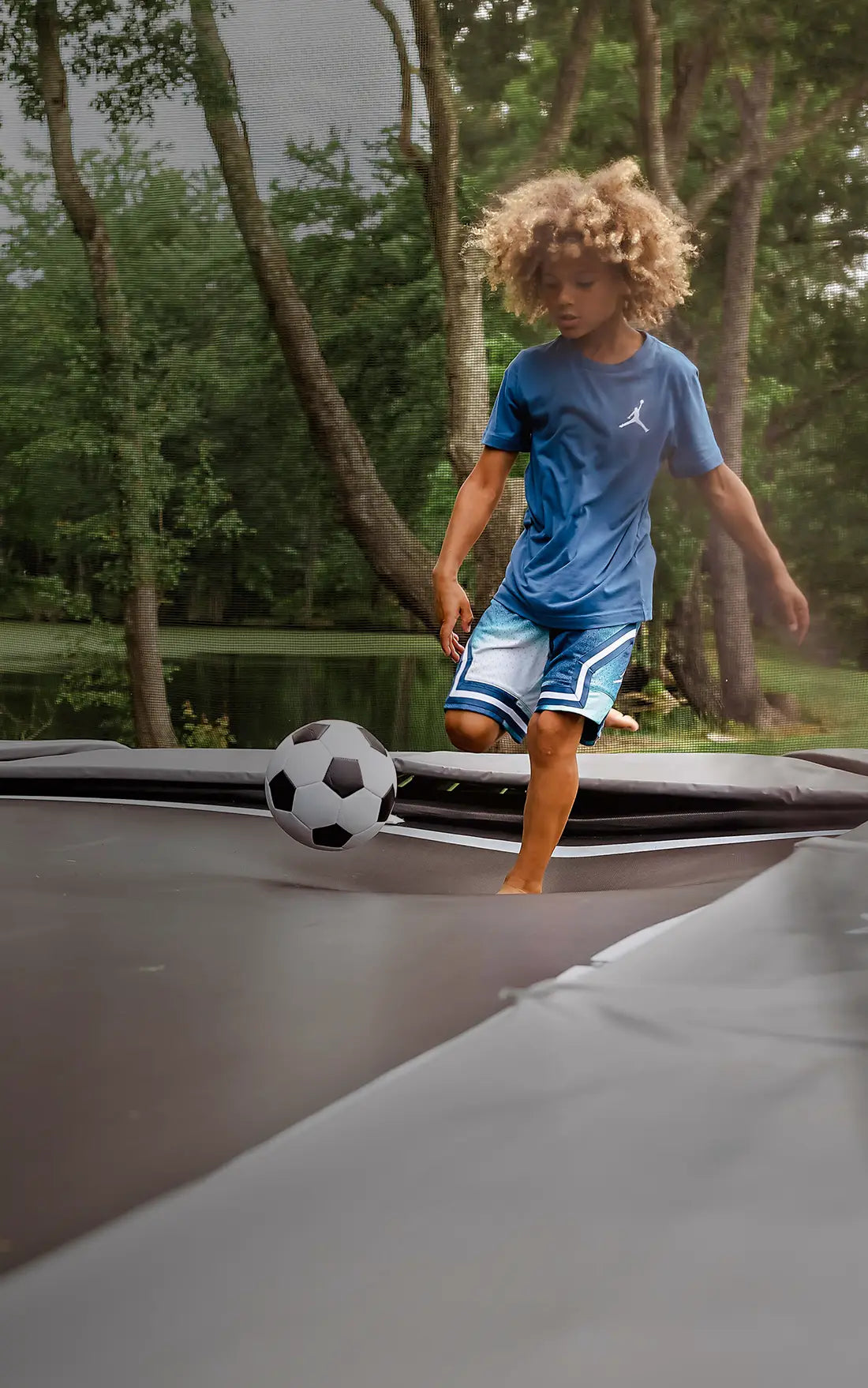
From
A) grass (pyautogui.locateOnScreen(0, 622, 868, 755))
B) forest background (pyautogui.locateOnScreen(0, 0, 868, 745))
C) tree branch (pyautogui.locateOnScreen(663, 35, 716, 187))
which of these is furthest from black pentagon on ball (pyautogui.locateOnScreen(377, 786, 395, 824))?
tree branch (pyautogui.locateOnScreen(663, 35, 716, 187))

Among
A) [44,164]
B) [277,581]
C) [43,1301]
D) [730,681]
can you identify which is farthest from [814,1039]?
[44,164]

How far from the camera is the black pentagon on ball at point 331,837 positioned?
149cm

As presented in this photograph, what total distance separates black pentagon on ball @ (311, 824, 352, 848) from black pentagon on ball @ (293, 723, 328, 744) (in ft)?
0.42

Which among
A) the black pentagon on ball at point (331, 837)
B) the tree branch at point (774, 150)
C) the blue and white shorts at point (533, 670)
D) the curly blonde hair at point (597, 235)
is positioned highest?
the tree branch at point (774, 150)

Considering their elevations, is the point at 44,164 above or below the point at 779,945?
above

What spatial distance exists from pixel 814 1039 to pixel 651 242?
1089 mm

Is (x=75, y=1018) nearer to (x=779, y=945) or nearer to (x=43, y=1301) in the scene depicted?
(x=43, y=1301)

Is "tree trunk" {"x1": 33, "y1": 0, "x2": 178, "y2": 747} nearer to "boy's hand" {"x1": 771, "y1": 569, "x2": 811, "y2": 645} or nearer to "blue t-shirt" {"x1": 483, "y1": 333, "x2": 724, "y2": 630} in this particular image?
"blue t-shirt" {"x1": 483, "y1": 333, "x2": 724, "y2": 630}

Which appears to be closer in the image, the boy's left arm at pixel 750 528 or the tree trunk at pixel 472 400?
the boy's left arm at pixel 750 528

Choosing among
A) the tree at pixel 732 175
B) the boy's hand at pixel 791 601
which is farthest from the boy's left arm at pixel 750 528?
the tree at pixel 732 175

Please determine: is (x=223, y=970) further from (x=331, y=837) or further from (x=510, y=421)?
(x=510, y=421)

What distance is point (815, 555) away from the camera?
2.53 meters

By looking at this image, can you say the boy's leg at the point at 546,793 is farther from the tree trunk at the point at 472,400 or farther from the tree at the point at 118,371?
the tree at the point at 118,371

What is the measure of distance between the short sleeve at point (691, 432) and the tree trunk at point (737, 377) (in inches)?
40.5
